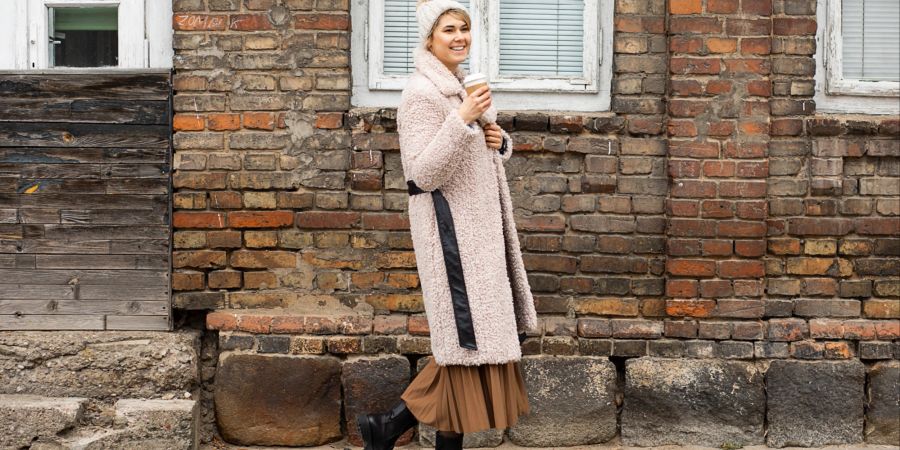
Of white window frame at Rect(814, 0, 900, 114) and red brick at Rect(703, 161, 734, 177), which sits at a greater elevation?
white window frame at Rect(814, 0, 900, 114)

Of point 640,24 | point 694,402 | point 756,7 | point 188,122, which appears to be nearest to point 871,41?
point 756,7

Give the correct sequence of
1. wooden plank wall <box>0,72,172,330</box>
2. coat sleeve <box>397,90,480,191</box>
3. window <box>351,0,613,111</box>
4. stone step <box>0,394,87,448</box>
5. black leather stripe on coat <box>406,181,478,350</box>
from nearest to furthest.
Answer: coat sleeve <box>397,90,480,191</box>
black leather stripe on coat <box>406,181,478,350</box>
stone step <box>0,394,87,448</box>
wooden plank wall <box>0,72,172,330</box>
window <box>351,0,613,111</box>

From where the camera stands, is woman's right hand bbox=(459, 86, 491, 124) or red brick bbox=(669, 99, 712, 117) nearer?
woman's right hand bbox=(459, 86, 491, 124)

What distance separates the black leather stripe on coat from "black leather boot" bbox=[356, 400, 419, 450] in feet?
1.48

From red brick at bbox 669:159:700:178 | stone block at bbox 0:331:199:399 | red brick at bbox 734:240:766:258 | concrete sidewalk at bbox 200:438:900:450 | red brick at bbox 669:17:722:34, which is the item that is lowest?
concrete sidewalk at bbox 200:438:900:450

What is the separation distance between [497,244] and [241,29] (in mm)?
1937

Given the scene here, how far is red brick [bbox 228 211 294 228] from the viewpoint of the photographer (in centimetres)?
529

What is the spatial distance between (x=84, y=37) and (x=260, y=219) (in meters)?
1.28

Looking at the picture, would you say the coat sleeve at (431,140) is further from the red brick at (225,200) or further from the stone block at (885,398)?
the stone block at (885,398)

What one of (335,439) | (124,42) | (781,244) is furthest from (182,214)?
(781,244)

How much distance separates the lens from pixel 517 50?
5.45 meters

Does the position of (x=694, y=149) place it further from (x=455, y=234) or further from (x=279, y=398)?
(x=279, y=398)

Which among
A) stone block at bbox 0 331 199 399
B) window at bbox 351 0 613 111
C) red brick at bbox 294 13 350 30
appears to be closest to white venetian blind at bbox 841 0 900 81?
window at bbox 351 0 613 111

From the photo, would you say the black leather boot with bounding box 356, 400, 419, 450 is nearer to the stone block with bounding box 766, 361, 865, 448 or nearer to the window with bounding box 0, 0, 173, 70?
the stone block with bounding box 766, 361, 865, 448
